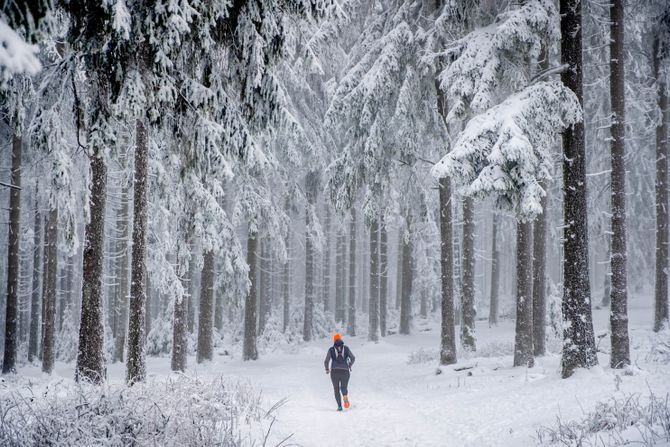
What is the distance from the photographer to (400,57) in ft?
43.7

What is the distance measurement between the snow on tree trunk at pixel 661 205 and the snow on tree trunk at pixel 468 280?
675 centimetres

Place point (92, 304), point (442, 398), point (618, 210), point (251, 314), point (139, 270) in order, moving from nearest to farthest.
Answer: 1. point (92, 304)
2. point (139, 270)
3. point (618, 210)
4. point (442, 398)
5. point (251, 314)

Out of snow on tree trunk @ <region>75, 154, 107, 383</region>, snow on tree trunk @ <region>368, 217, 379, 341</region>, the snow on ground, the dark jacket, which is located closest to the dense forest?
snow on tree trunk @ <region>75, 154, 107, 383</region>

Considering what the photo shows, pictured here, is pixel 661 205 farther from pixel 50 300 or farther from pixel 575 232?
pixel 50 300

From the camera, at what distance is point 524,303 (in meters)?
11.6

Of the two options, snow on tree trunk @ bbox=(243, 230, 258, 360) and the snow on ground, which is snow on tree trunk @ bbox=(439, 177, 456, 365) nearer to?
the snow on ground

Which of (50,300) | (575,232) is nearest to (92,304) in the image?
(50,300)

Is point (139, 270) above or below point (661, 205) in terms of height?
below

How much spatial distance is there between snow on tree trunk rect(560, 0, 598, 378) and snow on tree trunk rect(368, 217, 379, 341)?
13438 millimetres

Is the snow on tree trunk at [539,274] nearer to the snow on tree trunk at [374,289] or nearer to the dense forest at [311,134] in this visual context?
the dense forest at [311,134]

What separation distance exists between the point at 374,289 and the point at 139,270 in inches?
621

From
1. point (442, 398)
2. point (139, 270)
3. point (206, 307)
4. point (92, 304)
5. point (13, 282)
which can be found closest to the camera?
point (92, 304)

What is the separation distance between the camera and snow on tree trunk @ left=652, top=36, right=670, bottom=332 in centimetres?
1528

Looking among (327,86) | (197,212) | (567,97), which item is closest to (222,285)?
(197,212)
